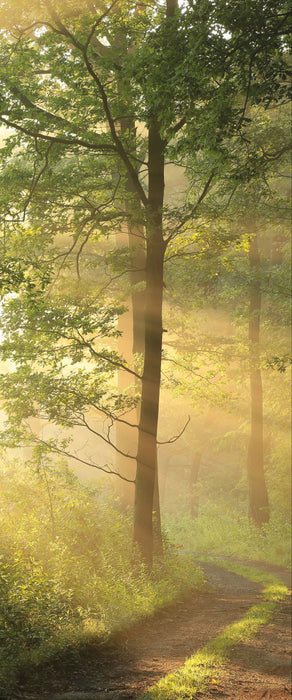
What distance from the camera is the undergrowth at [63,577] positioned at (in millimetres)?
6926

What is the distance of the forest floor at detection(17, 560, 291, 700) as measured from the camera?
6.48 metres

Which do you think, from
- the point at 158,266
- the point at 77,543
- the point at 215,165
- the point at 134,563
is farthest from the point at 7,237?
the point at 134,563

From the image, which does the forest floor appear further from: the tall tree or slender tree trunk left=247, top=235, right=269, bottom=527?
slender tree trunk left=247, top=235, right=269, bottom=527

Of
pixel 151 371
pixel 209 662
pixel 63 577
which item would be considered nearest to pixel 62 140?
pixel 151 371

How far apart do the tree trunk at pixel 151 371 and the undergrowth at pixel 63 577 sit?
68 cm

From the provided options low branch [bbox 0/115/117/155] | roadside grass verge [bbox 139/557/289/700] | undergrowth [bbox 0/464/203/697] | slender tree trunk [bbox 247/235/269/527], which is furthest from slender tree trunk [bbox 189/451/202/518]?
low branch [bbox 0/115/117/155]

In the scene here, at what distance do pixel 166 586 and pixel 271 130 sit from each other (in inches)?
427

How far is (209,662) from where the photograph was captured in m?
7.59

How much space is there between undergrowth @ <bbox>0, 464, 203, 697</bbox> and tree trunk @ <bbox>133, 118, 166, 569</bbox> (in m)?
0.68

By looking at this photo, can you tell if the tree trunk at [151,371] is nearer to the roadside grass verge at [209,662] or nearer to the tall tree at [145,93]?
the tall tree at [145,93]

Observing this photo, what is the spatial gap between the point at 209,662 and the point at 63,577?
253 centimetres

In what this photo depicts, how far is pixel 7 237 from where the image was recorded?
1117 cm

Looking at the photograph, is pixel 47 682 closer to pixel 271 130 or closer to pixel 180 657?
pixel 180 657

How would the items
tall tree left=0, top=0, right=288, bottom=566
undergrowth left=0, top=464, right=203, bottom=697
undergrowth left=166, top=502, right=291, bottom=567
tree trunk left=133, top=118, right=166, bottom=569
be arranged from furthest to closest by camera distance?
undergrowth left=166, top=502, right=291, bottom=567
tree trunk left=133, top=118, right=166, bottom=569
tall tree left=0, top=0, right=288, bottom=566
undergrowth left=0, top=464, right=203, bottom=697
